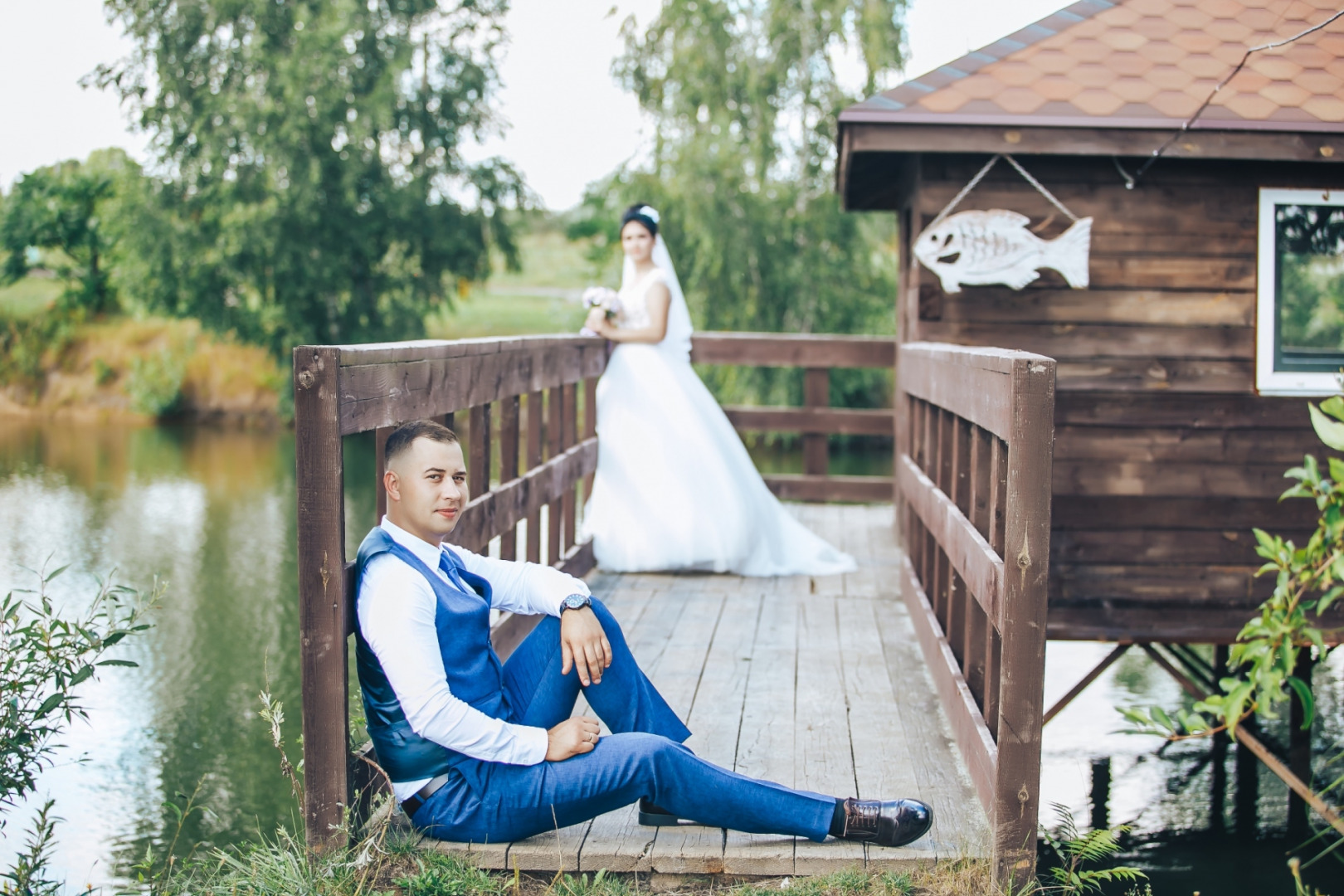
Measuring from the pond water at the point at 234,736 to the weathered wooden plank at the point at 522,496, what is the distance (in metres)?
0.87

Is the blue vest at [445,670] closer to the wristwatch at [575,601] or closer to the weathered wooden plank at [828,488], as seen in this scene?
the wristwatch at [575,601]

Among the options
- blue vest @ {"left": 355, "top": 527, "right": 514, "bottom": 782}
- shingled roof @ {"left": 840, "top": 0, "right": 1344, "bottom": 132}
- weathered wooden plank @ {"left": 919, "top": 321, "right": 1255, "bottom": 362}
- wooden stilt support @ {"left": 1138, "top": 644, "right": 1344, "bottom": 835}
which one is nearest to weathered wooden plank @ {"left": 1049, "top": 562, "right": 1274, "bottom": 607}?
wooden stilt support @ {"left": 1138, "top": 644, "right": 1344, "bottom": 835}

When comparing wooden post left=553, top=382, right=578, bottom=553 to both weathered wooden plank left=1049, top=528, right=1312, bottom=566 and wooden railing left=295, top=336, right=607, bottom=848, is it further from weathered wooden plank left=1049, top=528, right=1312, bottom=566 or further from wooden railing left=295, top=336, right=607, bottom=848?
weathered wooden plank left=1049, top=528, right=1312, bottom=566

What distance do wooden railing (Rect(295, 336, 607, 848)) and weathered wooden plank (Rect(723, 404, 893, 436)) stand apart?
3666 mm

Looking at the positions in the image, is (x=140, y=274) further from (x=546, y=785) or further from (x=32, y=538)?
(x=546, y=785)

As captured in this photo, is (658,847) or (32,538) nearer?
(658,847)

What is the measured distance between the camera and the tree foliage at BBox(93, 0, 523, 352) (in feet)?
76.5

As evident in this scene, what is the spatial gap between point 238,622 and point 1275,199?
7.18m

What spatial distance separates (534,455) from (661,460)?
1027 mm

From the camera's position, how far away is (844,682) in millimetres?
4438

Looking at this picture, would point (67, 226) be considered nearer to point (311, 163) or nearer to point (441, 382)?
point (311, 163)

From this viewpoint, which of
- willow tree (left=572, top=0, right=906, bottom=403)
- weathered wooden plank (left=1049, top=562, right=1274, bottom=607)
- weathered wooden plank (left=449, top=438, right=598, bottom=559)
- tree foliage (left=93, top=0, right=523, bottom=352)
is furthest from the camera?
tree foliage (left=93, top=0, right=523, bottom=352)

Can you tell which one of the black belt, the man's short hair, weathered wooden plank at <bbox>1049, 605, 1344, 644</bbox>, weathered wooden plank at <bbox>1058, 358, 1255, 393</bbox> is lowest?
weathered wooden plank at <bbox>1049, 605, 1344, 644</bbox>

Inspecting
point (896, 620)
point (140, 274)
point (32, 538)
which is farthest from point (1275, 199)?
point (140, 274)
